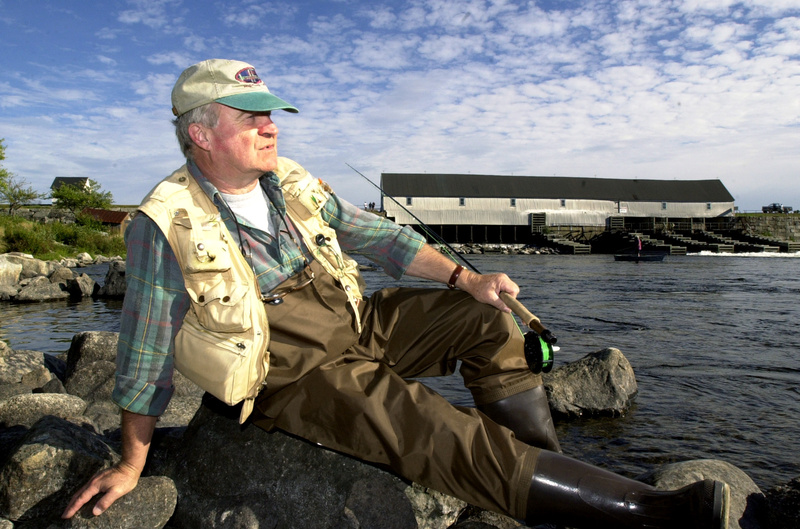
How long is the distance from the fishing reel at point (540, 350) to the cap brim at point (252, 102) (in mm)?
1629

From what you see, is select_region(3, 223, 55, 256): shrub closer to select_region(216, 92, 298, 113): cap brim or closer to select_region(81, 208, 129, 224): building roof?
select_region(81, 208, 129, 224): building roof

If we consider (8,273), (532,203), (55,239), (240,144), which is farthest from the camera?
(532,203)

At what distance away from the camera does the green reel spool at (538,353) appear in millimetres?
2902

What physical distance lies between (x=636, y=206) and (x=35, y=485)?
211ft

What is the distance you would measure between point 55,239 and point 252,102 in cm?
3683

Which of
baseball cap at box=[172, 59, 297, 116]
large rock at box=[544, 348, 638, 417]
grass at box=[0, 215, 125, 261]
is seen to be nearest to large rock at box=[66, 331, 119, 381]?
baseball cap at box=[172, 59, 297, 116]

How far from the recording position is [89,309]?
15.1 m

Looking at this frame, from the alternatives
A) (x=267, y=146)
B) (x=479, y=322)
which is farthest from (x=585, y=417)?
(x=267, y=146)

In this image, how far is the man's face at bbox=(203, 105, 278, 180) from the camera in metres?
2.79

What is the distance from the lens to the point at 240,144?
9.14 feet

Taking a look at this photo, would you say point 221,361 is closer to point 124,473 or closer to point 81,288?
point 124,473

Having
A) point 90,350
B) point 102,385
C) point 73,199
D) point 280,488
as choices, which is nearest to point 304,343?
point 280,488

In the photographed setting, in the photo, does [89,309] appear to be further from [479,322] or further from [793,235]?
[793,235]

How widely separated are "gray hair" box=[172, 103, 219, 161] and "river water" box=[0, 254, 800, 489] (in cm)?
371
